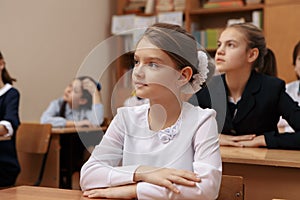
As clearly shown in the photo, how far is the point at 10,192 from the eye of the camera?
134 centimetres

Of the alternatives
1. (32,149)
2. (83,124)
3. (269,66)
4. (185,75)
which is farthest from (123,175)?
(32,149)

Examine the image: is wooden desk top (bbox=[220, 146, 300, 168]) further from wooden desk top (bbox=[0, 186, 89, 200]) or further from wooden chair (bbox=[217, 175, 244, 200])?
wooden desk top (bbox=[0, 186, 89, 200])

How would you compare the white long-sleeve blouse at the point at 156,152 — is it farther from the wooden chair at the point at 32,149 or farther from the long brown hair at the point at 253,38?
the wooden chair at the point at 32,149

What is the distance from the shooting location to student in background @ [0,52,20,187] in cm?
290

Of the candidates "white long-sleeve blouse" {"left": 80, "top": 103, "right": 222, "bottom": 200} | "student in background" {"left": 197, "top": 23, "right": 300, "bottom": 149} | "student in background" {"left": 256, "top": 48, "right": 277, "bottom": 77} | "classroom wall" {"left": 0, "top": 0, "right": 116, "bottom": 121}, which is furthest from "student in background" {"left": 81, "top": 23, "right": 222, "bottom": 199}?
"classroom wall" {"left": 0, "top": 0, "right": 116, "bottom": 121}

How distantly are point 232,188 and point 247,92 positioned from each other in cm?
93

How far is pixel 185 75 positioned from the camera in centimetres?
129

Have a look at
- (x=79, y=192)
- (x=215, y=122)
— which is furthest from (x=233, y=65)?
(x=79, y=192)

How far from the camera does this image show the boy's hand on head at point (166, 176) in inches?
47.0

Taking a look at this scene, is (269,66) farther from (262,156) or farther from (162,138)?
(162,138)

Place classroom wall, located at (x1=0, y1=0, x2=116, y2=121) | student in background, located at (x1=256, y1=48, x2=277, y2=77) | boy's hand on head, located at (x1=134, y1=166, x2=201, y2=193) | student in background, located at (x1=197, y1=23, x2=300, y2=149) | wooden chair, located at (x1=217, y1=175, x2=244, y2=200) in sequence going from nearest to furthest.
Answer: boy's hand on head, located at (x1=134, y1=166, x2=201, y2=193) < wooden chair, located at (x1=217, y1=175, x2=244, y2=200) < student in background, located at (x1=197, y1=23, x2=300, y2=149) < student in background, located at (x1=256, y1=48, x2=277, y2=77) < classroom wall, located at (x1=0, y1=0, x2=116, y2=121)

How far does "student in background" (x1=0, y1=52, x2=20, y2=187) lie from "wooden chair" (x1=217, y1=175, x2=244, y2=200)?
1743 mm

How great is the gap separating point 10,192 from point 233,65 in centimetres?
129

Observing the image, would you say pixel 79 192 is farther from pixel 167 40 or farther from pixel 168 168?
pixel 167 40
